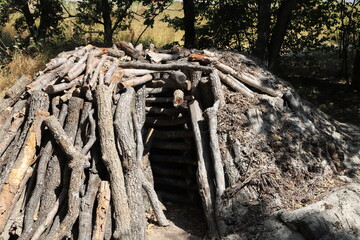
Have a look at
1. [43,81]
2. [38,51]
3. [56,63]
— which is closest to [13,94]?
[43,81]

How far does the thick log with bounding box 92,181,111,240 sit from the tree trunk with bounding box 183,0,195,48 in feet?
24.8

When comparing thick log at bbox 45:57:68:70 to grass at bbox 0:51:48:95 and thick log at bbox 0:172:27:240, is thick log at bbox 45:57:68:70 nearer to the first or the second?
thick log at bbox 0:172:27:240

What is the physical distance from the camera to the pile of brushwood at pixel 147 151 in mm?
5363

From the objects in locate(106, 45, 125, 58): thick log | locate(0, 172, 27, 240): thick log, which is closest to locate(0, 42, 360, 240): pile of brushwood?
locate(0, 172, 27, 240): thick log

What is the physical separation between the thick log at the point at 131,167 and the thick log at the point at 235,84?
5.69 feet

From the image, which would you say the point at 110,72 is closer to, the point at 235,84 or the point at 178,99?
the point at 178,99

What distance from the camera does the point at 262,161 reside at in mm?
A: 6094

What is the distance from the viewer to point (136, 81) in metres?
6.70

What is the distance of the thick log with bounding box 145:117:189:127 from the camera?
273 inches

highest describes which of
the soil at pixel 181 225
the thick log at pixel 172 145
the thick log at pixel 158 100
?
the thick log at pixel 158 100

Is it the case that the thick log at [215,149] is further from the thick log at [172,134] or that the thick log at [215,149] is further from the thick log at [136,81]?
the thick log at [136,81]

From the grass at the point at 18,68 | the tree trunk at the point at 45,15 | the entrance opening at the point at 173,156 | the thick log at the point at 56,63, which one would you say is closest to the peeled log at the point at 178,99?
the entrance opening at the point at 173,156

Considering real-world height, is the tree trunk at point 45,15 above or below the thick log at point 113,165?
above

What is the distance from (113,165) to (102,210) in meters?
0.58
